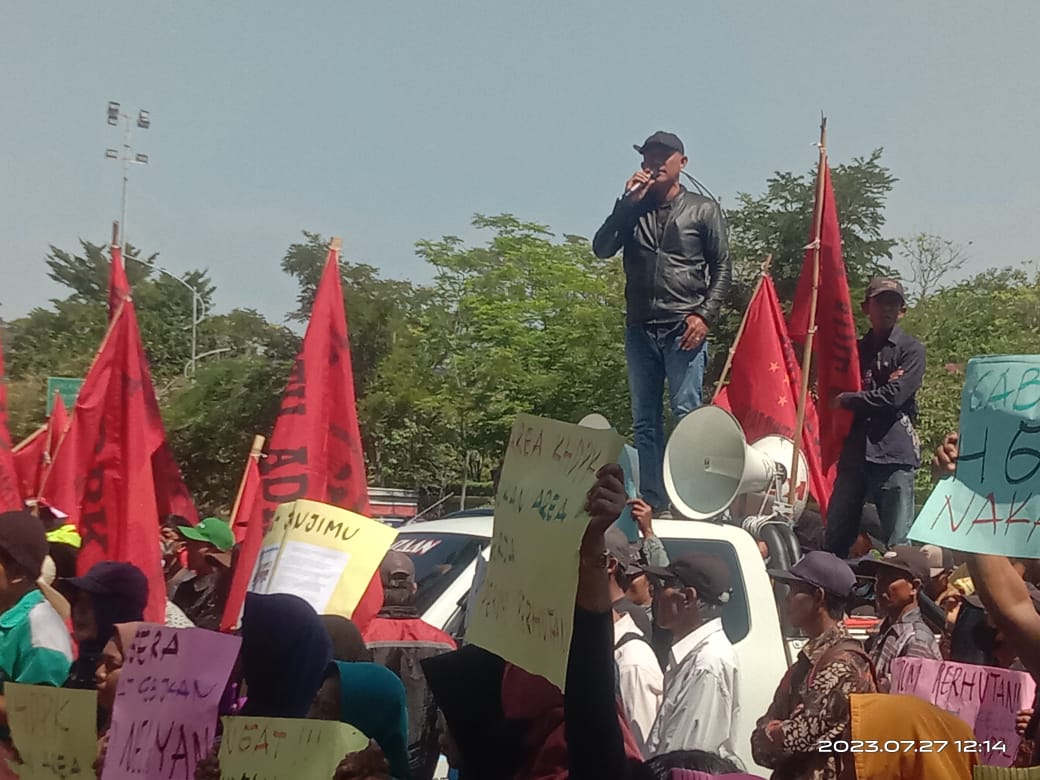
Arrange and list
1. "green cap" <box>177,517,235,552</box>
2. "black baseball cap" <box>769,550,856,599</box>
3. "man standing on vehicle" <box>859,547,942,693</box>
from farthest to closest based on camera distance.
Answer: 1. "green cap" <box>177,517,235,552</box>
2. "man standing on vehicle" <box>859,547,942,693</box>
3. "black baseball cap" <box>769,550,856,599</box>

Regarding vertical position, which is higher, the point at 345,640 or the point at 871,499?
the point at 871,499

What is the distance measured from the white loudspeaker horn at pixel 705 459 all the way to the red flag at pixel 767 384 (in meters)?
1.64

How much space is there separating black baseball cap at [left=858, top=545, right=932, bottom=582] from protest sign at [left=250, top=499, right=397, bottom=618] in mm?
2129

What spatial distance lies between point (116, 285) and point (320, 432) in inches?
100

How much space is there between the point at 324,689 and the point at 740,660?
2715 mm

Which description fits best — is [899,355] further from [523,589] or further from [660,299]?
[523,589]

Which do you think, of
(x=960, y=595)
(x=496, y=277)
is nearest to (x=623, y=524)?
(x=960, y=595)

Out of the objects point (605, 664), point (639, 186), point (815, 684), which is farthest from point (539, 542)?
point (639, 186)

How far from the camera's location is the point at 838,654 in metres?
3.81

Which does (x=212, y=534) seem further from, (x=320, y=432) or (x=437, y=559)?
(x=437, y=559)

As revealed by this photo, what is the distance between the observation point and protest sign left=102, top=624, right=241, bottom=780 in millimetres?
3131

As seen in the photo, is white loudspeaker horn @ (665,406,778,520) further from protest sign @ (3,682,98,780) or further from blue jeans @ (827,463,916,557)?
protest sign @ (3,682,98,780)

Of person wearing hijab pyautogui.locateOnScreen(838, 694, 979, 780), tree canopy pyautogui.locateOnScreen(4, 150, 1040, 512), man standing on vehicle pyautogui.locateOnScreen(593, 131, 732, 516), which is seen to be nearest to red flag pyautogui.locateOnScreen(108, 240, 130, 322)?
man standing on vehicle pyautogui.locateOnScreen(593, 131, 732, 516)

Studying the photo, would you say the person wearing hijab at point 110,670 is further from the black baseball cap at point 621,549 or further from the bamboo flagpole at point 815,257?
the bamboo flagpole at point 815,257
